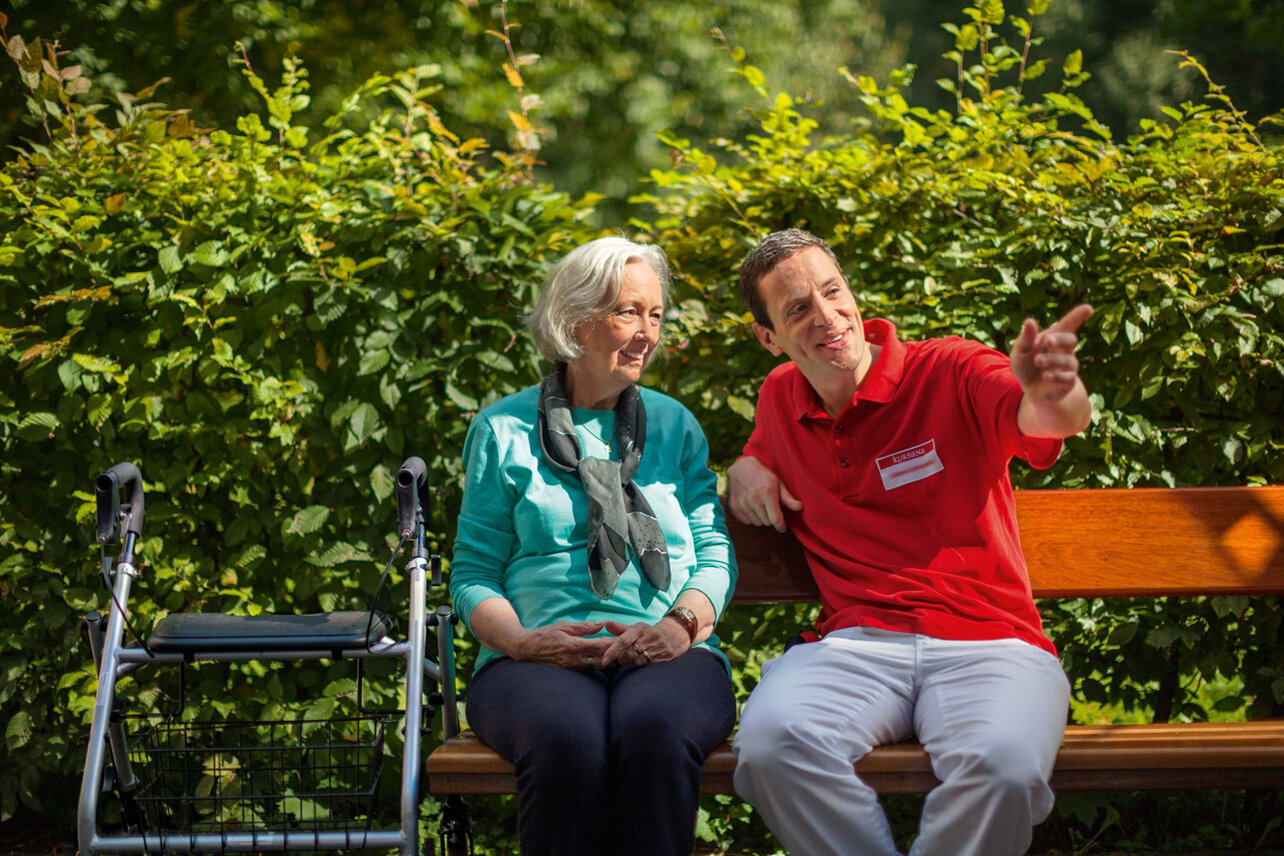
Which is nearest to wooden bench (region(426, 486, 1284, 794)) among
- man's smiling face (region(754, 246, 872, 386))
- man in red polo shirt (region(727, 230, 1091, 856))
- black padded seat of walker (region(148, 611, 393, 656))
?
man in red polo shirt (region(727, 230, 1091, 856))

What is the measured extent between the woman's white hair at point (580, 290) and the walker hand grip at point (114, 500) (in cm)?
114

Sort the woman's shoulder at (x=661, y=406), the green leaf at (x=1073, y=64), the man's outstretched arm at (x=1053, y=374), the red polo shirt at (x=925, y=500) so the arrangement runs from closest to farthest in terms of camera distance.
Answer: the man's outstretched arm at (x=1053, y=374) → the red polo shirt at (x=925, y=500) → the woman's shoulder at (x=661, y=406) → the green leaf at (x=1073, y=64)

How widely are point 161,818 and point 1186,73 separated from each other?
20256 mm

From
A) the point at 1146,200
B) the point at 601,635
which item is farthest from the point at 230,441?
the point at 1146,200

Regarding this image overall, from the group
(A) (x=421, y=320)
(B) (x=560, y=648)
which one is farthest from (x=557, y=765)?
(A) (x=421, y=320)

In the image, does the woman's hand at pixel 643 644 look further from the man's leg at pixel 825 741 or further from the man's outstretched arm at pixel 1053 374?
the man's outstretched arm at pixel 1053 374

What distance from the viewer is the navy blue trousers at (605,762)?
2.45 m

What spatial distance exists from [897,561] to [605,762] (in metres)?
0.91

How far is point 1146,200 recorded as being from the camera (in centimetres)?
362

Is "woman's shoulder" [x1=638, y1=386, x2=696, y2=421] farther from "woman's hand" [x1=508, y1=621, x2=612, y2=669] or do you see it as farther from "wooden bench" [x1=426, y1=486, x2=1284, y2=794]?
"woman's hand" [x1=508, y1=621, x2=612, y2=669]

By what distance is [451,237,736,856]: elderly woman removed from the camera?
2.47 meters

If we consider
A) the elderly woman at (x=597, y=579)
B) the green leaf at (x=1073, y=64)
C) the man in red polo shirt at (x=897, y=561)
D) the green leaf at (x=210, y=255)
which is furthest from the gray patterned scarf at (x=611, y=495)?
the green leaf at (x=1073, y=64)

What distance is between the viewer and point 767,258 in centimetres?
299

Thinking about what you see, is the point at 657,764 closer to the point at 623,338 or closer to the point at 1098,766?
the point at 1098,766
